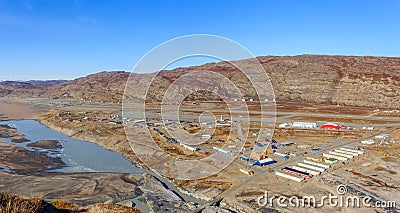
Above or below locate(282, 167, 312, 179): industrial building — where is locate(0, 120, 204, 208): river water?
below

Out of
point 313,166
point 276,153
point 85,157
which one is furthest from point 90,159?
point 313,166

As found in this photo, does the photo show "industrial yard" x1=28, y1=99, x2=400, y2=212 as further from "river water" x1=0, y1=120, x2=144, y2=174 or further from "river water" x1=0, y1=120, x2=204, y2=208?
"river water" x1=0, y1=120, x2=144, y2=174

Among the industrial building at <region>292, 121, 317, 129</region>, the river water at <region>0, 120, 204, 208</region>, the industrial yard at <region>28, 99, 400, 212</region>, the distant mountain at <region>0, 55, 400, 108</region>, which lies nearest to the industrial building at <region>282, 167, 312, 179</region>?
the industrial yard at <region>28, 99, 400, 212</region>

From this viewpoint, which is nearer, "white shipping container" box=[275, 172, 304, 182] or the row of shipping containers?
"white shipping container" box=[275, 172, 304, 182]

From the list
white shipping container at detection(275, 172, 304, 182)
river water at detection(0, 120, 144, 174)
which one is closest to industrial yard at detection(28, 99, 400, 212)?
white shipping container at detection(275, 172, 304, 182)

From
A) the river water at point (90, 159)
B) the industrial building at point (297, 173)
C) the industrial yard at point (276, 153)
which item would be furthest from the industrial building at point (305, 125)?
the river water at point (90, 159)

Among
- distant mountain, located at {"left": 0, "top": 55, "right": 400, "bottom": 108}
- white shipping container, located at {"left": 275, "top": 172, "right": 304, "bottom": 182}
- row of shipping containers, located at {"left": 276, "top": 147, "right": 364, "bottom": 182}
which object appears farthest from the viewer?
distant mountain, located at {"left": 0, "top": 55, "right": 400, "bottom": 108}

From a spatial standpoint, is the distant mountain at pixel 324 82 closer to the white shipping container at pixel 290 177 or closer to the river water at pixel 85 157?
the river water at pixel 85 157

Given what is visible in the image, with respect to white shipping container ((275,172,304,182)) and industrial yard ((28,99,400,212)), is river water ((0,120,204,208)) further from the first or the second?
white shipping container ((275,172,304,182))

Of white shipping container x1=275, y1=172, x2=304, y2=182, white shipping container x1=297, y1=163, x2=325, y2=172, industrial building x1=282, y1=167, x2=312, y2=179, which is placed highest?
white shipping container x1=297, y1=163, x2=325, y2=172

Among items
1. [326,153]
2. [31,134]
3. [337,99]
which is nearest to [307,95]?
[337,99]

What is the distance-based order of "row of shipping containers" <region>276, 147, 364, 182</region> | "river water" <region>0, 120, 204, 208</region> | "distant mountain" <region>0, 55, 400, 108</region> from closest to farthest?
"row of shipping containers" <region>276, 147, 364, 182</region>
"river water" <region>0, 120, 204, 208</region>
"distant mountain" <region>0, 55, 400, 108</region>
